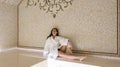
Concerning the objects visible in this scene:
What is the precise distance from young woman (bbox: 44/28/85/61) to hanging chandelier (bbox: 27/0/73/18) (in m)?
0.42

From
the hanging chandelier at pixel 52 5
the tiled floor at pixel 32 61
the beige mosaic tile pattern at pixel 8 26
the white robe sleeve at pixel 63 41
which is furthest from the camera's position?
the beige mosaic tile pattern at pixel 8 26

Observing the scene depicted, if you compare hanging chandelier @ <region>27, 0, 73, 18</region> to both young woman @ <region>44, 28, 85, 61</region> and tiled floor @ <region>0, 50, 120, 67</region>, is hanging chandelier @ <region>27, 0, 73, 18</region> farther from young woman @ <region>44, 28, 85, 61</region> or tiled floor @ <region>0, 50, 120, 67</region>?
tiled floor @ <region>0, 50, 120, 67</region>

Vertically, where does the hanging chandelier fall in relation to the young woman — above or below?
above

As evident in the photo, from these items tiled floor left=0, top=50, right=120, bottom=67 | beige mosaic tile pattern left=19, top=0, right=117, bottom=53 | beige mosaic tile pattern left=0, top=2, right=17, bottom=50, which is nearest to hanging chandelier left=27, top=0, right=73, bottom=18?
beige mosaic tile pattern left=19, top=0, right=117, bottom=53

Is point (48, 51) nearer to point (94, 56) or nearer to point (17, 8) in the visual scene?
point (94, 56)

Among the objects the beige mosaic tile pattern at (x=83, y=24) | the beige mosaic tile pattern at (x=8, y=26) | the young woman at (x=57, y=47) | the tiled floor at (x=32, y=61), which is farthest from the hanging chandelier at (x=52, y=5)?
the tiled floor at (x=32, y=61)

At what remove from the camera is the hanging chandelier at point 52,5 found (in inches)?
106

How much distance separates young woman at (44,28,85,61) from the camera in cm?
234

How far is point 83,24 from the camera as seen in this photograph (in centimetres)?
257

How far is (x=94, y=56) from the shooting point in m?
2.50

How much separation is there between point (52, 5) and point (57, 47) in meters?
0.91

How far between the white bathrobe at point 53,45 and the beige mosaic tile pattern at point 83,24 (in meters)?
0.17

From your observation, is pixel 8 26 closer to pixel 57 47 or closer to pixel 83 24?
pixel 57 47

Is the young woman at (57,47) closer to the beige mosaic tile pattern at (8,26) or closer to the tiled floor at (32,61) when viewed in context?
the tiled floor at (32,61)
